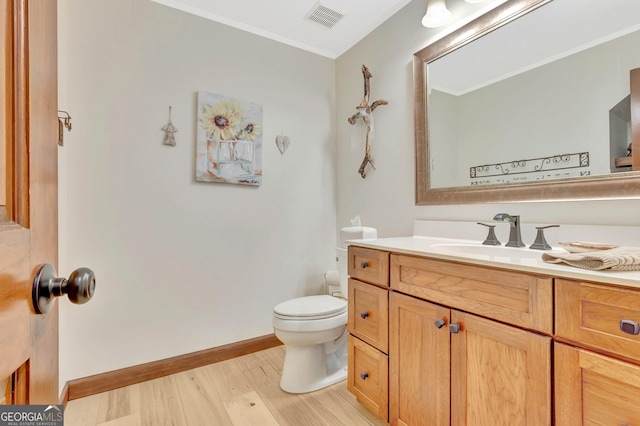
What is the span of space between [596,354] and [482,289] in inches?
12.4

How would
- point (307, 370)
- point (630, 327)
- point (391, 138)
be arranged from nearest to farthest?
point (630, 327)
point (307, 370)
point (391, 138)

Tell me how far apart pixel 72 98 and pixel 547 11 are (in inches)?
95.3

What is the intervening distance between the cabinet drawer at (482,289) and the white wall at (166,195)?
1.25 metres

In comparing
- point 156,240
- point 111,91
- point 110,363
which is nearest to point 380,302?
point 156,240

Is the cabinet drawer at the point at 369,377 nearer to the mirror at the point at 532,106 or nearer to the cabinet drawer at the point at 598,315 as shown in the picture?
the cabinet drawer at the point at 598,315

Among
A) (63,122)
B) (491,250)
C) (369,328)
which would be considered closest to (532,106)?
(491,250)

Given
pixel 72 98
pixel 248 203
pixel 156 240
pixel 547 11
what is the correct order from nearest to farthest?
pixel 547 11 < pixel 72 98 < pixel 156 240 < pixel 248 203

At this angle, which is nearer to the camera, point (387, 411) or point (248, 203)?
point (387, 411)

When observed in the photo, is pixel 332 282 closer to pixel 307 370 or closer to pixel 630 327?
pixel 307 370

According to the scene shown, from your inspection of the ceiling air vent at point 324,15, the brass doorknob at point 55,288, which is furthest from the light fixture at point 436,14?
the brass doorknob at point 55,288

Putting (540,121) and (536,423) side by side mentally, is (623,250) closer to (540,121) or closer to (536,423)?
(536,423)

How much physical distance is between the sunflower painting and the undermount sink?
1.40m

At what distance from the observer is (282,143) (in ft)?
7.70

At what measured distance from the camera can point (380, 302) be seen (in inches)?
55.4
